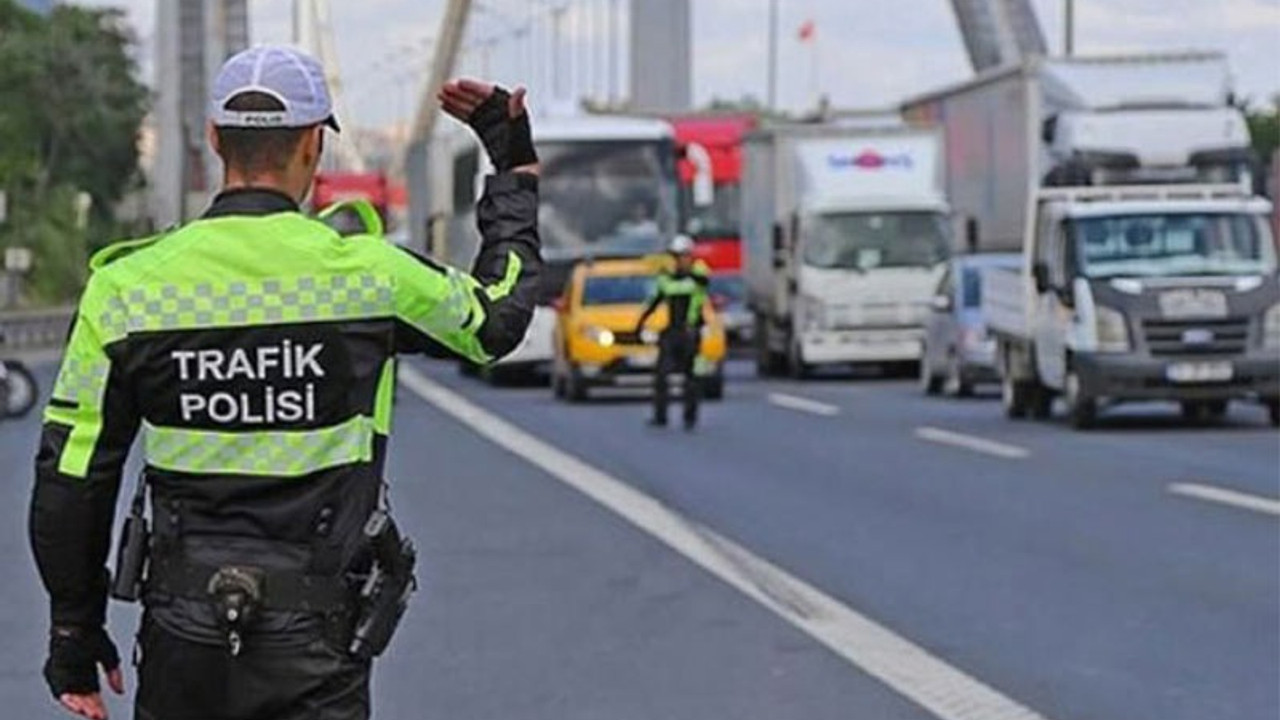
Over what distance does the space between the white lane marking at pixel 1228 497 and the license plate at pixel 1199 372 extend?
7109 millimetres

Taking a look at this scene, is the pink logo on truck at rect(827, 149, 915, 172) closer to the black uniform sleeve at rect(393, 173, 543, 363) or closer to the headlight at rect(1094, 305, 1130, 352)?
the headlight at rect(1094, 305, 1130, 352)

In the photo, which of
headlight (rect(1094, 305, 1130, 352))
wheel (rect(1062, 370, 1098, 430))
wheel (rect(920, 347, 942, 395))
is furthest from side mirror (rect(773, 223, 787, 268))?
headlight (rect(1094, 305, 1130, 352))

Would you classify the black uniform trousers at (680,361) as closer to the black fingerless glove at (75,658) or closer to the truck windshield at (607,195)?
the truck windshield at (607,195)

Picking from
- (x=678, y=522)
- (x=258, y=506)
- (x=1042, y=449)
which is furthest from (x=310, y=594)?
(x=1042, y=449)

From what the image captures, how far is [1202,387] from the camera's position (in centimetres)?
2917

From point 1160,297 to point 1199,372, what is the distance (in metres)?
0.77

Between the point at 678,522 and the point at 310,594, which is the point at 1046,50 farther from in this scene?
the point at 310,594

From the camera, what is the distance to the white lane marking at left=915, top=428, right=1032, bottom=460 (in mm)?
26062

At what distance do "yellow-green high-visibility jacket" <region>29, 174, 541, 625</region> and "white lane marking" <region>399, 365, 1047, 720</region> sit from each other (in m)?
5.88

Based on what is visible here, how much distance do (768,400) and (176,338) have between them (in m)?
32.8

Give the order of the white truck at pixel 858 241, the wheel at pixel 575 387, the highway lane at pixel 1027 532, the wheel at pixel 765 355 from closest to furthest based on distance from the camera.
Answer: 1. the highway lane at pixel 1027 532
2. the wheel at pixel 575 387
3. the white truck at pixel 858 241
4. the wheel at pixel 765 355

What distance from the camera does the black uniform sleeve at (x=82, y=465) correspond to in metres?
5.31

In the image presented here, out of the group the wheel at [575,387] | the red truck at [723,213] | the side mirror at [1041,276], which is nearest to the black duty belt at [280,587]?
the side mirror at [1041,276]

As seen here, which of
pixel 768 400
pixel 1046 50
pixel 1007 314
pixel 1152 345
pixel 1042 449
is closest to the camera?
pixel 1042 449
